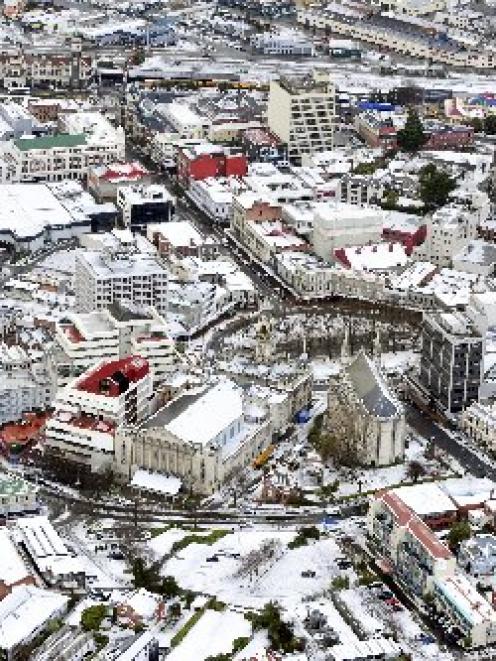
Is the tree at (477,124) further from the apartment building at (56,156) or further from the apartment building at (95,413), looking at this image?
the apartment building at (95,413)

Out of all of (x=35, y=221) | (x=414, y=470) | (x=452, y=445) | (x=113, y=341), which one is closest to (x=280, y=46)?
(x=35, y=221)

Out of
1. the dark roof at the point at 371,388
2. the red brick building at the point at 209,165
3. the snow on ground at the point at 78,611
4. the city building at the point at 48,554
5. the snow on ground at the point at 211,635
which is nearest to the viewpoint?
the snow on ground at the point at 211,635

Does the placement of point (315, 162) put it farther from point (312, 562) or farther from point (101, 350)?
point (312, 562)

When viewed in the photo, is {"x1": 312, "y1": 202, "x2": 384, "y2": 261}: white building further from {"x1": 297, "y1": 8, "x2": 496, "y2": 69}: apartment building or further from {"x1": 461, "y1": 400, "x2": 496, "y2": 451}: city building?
{"x1": 297, "y1": 8, "x2": 496, "y2": 69}: apartment building

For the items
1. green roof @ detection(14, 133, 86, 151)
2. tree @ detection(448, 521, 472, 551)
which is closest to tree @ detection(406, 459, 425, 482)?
tree @ detection(448, 521, 472, 551)

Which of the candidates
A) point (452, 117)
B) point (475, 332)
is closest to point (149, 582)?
point (475, 332)

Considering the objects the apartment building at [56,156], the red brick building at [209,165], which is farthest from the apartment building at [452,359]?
the apartment building at [56,156]

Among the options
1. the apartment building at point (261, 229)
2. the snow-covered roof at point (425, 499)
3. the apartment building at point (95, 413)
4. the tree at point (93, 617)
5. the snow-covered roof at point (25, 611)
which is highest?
the apartment building at point (261, 229)
